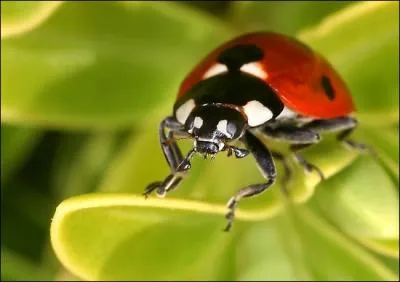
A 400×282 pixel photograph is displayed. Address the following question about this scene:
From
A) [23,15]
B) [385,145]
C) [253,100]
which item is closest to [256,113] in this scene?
[253,100]

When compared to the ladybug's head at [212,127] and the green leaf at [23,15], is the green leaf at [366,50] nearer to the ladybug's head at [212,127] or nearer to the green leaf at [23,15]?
the ladybug's head at [212,127]

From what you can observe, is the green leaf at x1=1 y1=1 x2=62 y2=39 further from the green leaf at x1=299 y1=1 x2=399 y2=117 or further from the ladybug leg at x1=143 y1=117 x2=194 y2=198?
the green leaf at x1=299 y1=1 x2=399 y2=117

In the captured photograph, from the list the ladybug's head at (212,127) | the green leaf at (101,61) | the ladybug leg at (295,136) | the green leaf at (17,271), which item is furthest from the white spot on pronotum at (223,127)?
the green leaf at (17,271)

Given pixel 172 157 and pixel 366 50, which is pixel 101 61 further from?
pixel 366 50

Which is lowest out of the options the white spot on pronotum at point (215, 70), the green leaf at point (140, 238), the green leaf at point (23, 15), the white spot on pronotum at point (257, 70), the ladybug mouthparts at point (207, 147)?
the green leaf at point (140, 238)

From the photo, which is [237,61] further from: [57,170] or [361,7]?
[57,170]
